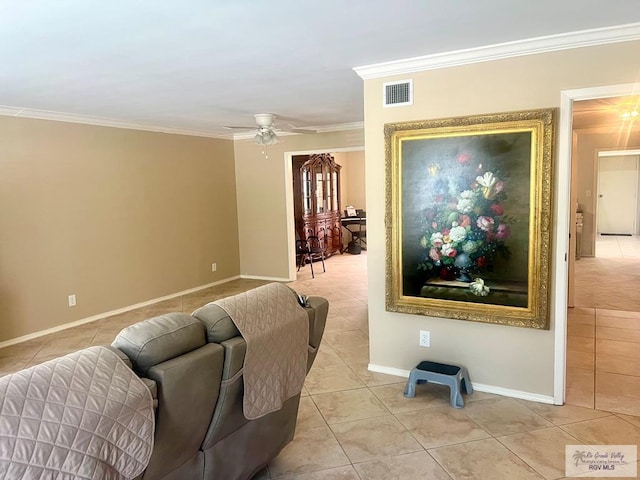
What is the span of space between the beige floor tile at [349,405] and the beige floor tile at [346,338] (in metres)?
0.97

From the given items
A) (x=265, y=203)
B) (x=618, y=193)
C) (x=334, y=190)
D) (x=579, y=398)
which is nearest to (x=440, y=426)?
(x=579, y=398)

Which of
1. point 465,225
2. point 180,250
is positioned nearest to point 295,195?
point 180,250

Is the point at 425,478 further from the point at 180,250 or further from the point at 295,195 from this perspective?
the point at 295,195

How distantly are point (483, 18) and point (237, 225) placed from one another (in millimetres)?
5426

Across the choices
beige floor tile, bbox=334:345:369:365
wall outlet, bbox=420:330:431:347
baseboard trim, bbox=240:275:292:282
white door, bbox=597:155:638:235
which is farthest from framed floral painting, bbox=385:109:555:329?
white door, bbox=597:155:638:235

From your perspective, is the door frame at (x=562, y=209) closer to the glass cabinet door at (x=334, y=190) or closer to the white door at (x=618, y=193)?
the glass cabinet door at (x=334, y=190)

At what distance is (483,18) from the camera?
89.0 inches

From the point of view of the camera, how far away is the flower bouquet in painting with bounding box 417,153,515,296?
2.91 metres

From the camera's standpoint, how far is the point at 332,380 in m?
3.43

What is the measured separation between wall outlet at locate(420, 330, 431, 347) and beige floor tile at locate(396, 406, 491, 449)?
1.61ft

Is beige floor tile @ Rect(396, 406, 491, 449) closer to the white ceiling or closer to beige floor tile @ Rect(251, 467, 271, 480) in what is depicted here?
beige floor tile @ Rect(251, 467, 271, 480)

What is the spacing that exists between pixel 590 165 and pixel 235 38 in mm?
7872

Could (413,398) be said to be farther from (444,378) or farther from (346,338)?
(346,338)

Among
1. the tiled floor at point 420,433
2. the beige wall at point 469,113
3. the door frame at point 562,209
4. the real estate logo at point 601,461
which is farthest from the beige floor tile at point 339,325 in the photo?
the real estate logo at point 601,461
